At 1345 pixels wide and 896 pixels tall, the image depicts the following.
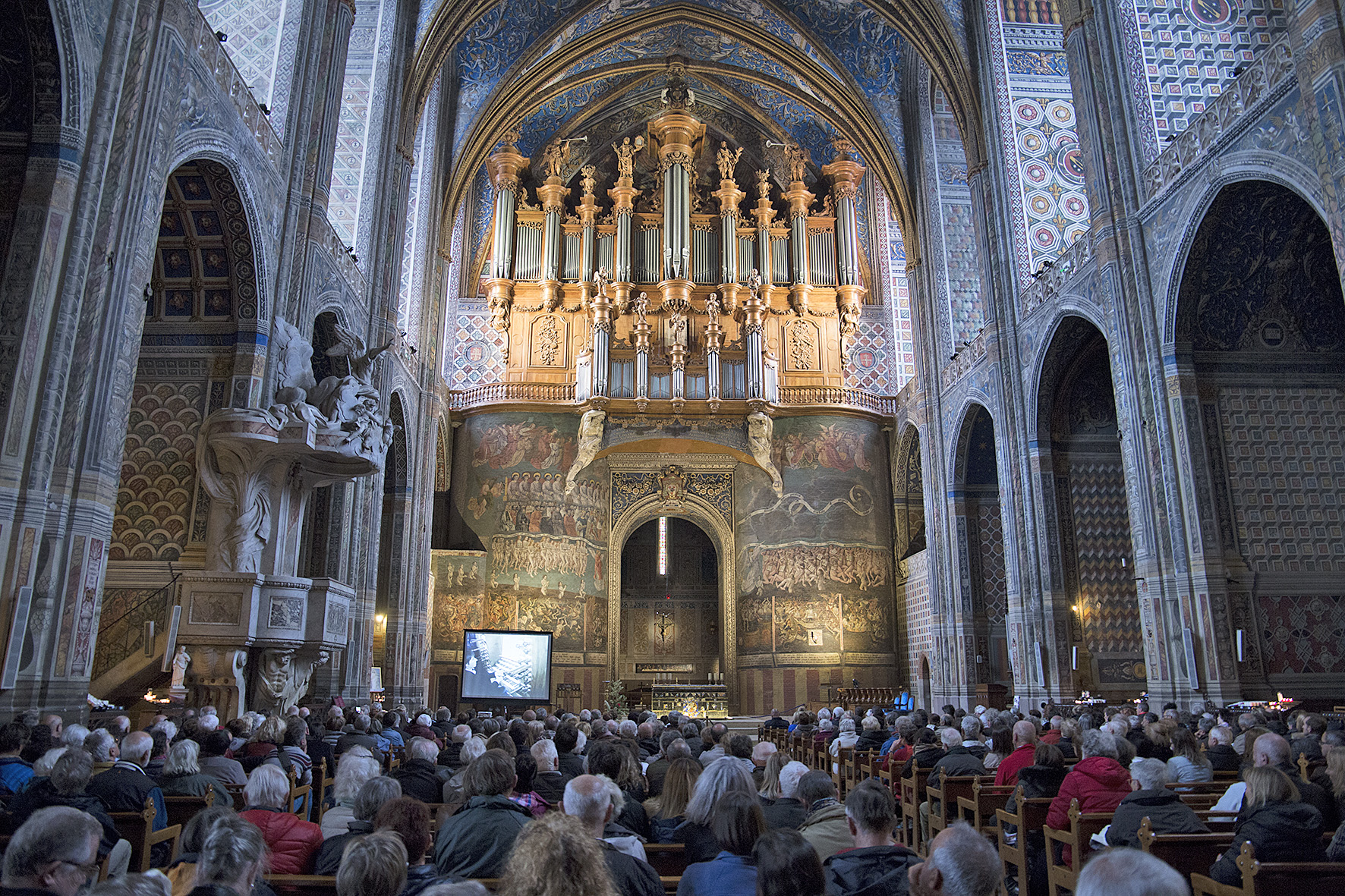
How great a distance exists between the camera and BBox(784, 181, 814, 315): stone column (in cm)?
2616

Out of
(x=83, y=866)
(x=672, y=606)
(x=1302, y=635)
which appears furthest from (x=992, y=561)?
(x=83, y=866)

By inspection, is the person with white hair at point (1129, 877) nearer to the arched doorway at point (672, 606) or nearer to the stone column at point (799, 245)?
the stone column at point (799, 245)

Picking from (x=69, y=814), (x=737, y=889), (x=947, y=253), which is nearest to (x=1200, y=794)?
(x=737, y=889)

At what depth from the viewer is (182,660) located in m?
10.1

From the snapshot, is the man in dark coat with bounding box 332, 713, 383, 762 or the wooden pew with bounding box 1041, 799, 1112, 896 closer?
the wooden pew with bounding box 1041, 799, 1112, 896

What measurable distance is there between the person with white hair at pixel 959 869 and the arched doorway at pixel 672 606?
82.9 ft

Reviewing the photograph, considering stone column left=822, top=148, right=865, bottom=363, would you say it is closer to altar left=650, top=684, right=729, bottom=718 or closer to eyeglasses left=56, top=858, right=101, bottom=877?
altar left=650, top=684, right=729, bottom=718

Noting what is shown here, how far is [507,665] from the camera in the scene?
18.7 meters

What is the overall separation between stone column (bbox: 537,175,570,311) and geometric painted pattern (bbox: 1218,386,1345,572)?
17.3 m

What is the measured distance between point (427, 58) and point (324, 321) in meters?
7.38

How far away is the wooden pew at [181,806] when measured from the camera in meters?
5.06

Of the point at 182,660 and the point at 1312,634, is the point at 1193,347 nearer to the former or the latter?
the point at 1312,634

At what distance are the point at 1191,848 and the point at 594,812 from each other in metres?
2.64

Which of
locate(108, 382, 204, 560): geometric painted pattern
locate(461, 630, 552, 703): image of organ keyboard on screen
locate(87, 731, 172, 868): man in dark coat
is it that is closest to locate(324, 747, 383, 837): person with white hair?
locate(87, 731, 172, 868): man in dark coat
